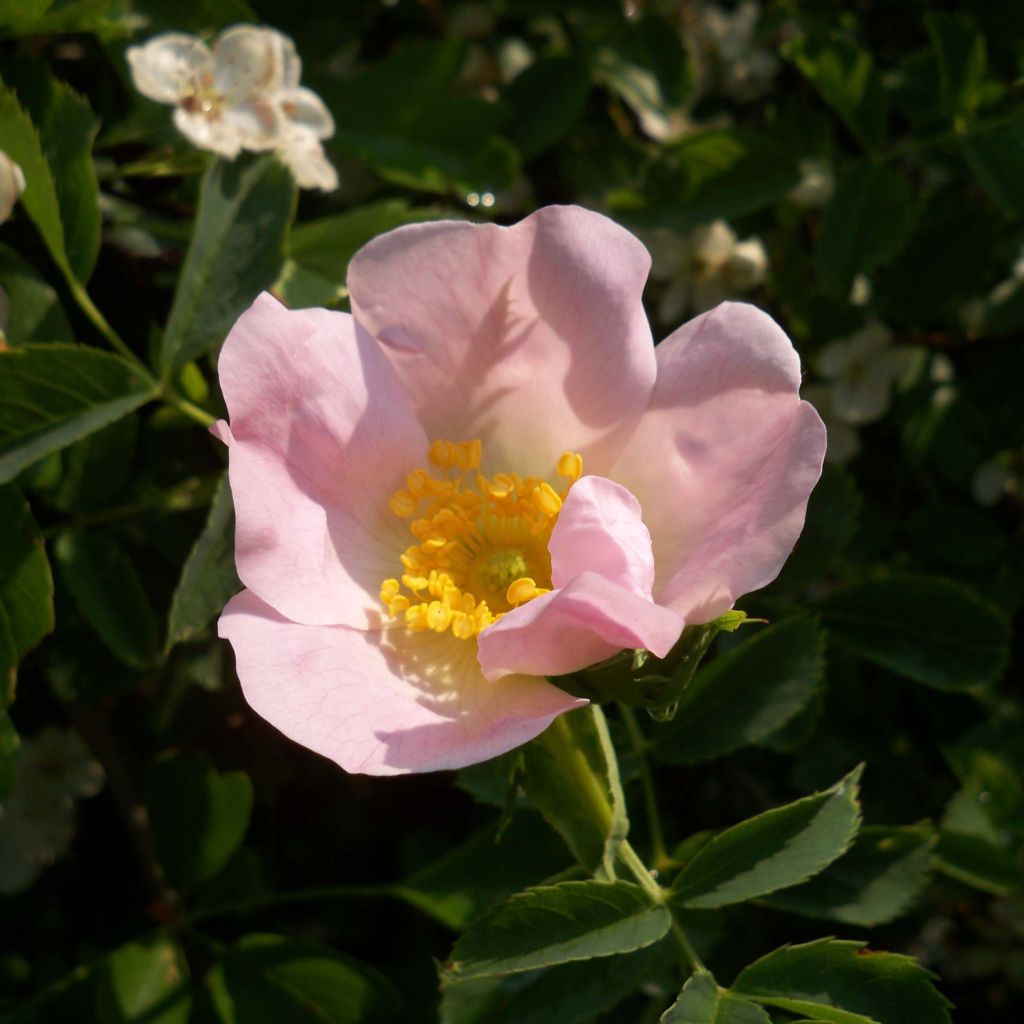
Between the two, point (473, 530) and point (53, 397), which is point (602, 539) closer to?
point (473, 530)

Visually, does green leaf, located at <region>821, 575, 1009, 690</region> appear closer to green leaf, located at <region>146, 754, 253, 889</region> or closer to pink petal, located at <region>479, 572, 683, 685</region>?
pink petal, located at <region>479, 572, 683, 685</region>

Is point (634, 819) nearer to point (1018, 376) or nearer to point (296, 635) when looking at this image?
point (296, 635)

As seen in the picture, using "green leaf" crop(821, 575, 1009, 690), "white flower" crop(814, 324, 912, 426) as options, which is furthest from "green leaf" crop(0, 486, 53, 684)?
"white flower" crop(814, 324, 912, 426)

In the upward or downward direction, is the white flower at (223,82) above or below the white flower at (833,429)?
above

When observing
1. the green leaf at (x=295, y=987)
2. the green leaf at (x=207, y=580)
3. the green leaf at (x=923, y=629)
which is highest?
the green leaf at (x=207, y=580)

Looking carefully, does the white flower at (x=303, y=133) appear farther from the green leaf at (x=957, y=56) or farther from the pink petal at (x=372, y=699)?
the green leaf at (x=957, y=56)

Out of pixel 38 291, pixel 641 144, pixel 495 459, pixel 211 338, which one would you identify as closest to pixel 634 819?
pixel 495 459

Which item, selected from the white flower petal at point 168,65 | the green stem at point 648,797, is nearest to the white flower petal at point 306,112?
the white flower petal at point 168,65
